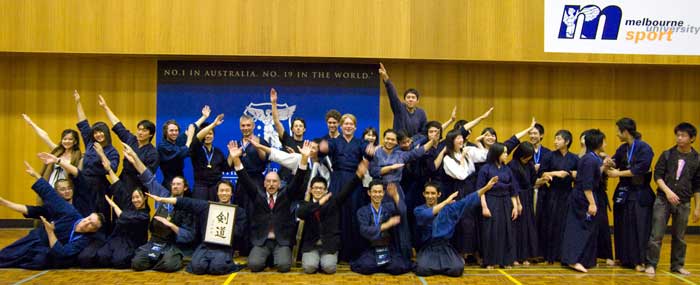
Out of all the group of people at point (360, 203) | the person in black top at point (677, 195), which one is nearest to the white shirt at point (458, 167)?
the group of people at point (360, 203)

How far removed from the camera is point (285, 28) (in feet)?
28.2

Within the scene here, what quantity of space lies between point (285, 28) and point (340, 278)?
13.2 ft

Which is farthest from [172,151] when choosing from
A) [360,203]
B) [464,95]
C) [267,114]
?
[464,95]

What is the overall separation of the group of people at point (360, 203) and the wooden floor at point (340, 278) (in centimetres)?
13

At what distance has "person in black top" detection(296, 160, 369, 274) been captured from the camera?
6.19 metres

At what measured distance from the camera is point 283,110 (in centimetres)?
924

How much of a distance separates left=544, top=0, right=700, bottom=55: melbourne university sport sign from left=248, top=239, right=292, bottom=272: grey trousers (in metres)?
4.97

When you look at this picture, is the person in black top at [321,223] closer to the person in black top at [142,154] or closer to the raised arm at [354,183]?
the raised arm at [354,183]

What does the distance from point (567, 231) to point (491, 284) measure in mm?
1399

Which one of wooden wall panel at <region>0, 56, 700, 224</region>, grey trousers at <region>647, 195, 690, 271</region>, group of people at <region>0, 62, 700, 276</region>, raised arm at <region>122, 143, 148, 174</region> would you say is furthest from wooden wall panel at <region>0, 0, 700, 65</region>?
grey trousers at <region>647, 195, 690, 271</region>

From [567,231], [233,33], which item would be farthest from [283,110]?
[567,231]

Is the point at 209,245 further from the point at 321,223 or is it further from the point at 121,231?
the point at 321,223

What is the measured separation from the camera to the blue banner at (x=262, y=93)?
918cm

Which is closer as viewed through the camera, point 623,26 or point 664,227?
point 664,227
